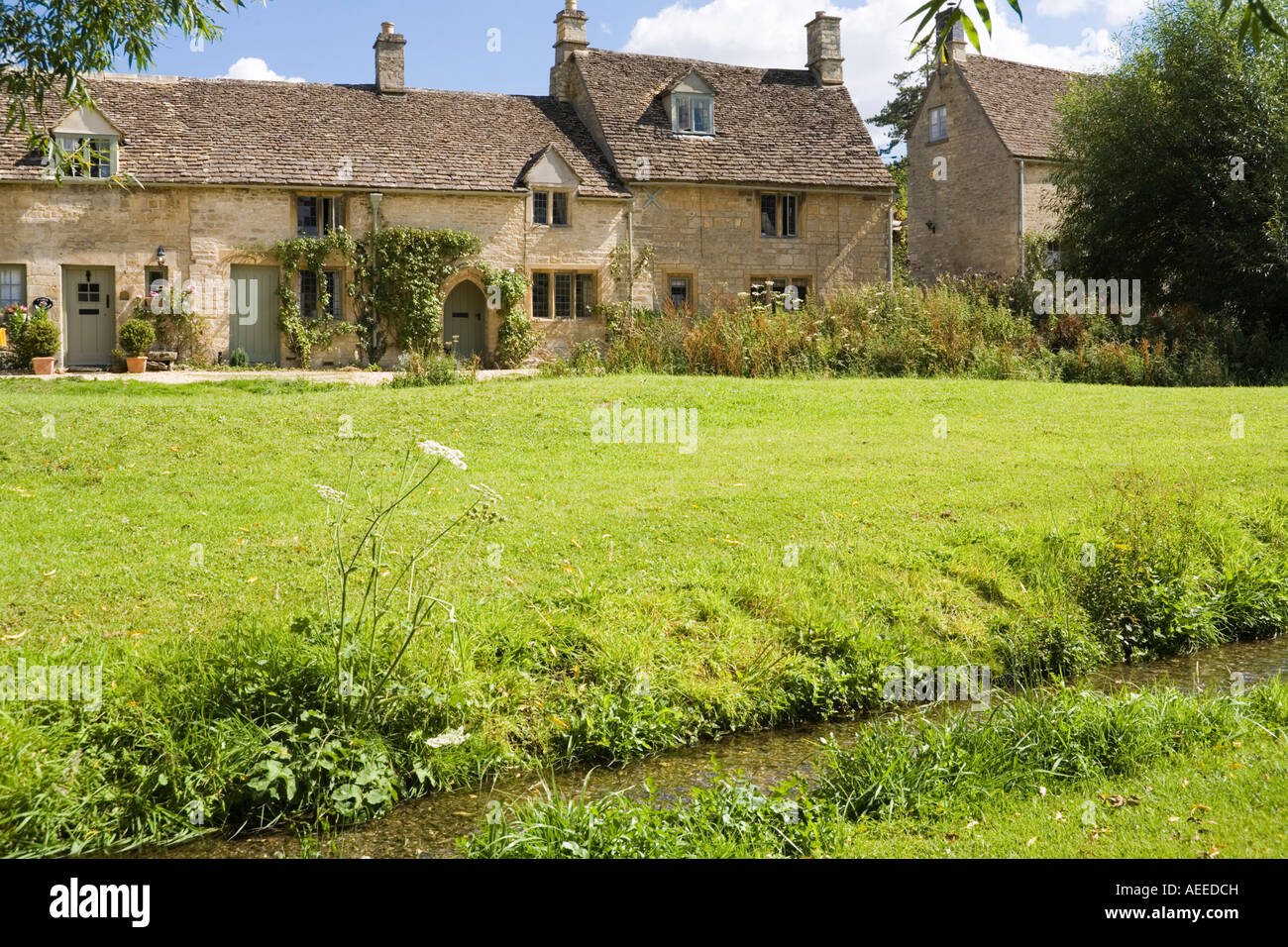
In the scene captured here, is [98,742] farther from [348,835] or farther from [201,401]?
[201,401]

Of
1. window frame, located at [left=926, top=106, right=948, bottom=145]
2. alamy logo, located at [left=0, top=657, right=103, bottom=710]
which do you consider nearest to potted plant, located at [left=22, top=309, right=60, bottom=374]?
alamy logo, located at [left=0, top=657, right=103, bottom=710]

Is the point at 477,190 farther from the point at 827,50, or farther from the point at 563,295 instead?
the point at 827,50

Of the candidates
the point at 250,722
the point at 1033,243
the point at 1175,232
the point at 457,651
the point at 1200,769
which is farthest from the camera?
the point at 1033,243

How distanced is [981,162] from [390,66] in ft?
59.5

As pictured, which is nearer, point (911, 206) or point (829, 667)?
point (829, 667)

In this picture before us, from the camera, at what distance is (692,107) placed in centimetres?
3316

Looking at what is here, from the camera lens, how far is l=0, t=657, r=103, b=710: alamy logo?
20.7 feet

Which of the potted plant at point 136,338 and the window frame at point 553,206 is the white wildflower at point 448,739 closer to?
the potted plant at point 136,338

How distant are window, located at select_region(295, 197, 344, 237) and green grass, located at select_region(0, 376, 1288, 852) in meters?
14.0

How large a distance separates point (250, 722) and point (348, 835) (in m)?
0.88

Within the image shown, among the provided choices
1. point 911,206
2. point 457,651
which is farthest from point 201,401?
point 911,206

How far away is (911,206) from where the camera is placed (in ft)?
132
